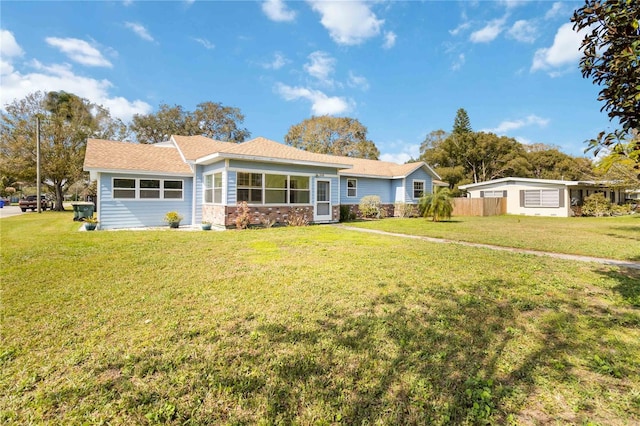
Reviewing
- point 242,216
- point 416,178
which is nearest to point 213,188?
point 242,216

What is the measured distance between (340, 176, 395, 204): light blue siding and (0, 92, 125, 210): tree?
2546 cm

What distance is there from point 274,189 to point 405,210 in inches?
434

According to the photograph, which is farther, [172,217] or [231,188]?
[172,217]

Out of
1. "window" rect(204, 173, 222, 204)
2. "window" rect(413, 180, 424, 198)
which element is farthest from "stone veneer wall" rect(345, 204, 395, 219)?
"window" rect(204, 173, 222, 204)

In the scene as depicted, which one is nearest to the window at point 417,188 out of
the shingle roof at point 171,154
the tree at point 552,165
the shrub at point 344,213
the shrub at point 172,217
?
the shrub at point 344,213

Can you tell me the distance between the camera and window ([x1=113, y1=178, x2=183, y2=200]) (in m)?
13.2

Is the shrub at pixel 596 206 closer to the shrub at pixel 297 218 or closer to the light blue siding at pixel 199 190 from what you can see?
the shrub at pixel 297 218

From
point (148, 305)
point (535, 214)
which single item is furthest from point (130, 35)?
point (535, 214)

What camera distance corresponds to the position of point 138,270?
5742 millimetres

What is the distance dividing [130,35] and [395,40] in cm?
1312

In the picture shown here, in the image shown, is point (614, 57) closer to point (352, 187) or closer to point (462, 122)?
point (352, 187)

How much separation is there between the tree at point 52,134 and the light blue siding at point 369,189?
25458 millimetres

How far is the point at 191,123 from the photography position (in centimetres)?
3972

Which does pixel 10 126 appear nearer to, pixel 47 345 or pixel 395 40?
pixel 395 40
